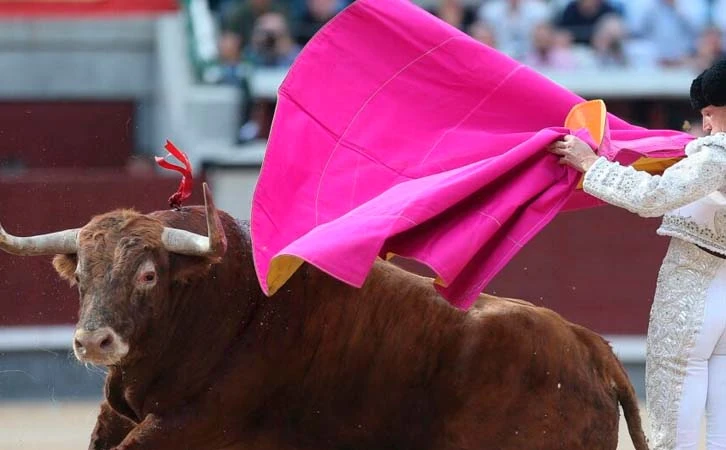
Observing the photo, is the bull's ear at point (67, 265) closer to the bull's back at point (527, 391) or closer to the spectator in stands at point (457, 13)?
the bull's back at point (527, 391)

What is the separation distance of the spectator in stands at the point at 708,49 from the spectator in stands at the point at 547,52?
806 mm

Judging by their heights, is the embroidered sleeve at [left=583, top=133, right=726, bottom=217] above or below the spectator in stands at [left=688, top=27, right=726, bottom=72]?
above

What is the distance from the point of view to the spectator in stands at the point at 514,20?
374 inches

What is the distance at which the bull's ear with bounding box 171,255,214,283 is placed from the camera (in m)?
4.33

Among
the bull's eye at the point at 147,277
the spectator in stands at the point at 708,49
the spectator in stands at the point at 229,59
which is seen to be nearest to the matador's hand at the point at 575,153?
the bull's eye at the point at 147,277

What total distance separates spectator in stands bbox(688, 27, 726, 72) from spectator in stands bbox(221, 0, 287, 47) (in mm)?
2574

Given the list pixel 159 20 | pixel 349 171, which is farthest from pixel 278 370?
pixel 159 20

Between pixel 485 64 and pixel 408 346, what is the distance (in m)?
0.84

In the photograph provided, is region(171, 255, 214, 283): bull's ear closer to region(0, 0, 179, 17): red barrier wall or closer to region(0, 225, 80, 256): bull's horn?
region(0, 225, 80, 256): bull's horn

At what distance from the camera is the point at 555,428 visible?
439 cm

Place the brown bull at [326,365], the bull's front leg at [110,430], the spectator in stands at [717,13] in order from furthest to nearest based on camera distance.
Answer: the spectator in stands at [717,13] < the bull's front leg at [110,430] < the brown bull at [326,365]

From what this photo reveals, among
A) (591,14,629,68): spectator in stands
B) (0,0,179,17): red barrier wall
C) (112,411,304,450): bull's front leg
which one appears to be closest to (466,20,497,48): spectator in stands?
(591,14,629,68): spectator in stands

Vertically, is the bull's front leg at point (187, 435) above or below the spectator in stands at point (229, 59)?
above

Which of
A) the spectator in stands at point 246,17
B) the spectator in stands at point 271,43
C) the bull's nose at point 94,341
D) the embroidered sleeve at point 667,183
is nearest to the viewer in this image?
the embroidered sleeve at point 667,183
